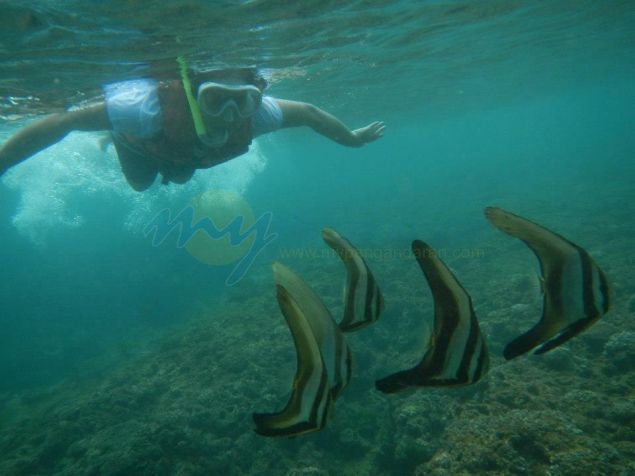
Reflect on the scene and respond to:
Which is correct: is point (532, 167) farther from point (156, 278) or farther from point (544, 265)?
point (544, 265)

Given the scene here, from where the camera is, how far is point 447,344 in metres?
1.52

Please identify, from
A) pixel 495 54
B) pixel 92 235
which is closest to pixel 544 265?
pixel 495 54

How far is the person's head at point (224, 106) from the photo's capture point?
5316 mm

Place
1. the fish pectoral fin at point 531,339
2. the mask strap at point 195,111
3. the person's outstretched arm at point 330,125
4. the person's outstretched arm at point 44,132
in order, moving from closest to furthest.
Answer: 1. the fish pectoral fin at point 531,339
2. the person's outstretched arm at point 44,132
3. the mask strap at point 195,111
4. the person's outstretched arm at point 330,125

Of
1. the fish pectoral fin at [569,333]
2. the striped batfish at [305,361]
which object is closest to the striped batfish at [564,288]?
the fish pectoral fin at [569,333]

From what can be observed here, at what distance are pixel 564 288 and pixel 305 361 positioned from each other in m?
1.14

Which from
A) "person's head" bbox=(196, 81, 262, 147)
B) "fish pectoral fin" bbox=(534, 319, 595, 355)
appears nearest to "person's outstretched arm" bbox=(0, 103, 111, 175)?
"person's head" bbox=(196, 81, 262, 147)

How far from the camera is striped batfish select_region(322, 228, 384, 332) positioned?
1864mm

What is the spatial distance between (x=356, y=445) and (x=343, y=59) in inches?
640

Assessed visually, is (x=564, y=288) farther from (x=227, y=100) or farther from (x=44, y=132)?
(x=44, y=132)

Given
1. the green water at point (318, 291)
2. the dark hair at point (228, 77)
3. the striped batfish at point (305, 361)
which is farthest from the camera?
the green water at point (318, 291)
